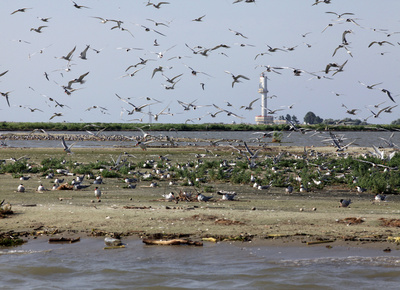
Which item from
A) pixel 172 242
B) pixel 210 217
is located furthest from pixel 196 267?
pixel 210 217

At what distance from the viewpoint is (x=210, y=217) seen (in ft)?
48.1

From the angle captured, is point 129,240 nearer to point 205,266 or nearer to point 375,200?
point 205,266

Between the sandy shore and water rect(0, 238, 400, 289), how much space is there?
67cm

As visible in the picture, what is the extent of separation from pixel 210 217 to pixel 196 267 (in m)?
3.18

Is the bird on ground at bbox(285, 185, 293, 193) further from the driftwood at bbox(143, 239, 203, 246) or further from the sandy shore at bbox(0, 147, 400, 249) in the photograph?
the driftwood at bbox(143, 239, 203, 246)

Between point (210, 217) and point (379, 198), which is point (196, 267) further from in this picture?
point (379, 198)

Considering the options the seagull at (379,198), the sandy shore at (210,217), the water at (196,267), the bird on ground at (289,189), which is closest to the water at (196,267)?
the water at (196,267)

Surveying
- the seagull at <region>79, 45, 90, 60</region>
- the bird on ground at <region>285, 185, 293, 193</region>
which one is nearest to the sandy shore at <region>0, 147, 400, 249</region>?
the bird on ground at <region>285, 185, 293, 193</region>

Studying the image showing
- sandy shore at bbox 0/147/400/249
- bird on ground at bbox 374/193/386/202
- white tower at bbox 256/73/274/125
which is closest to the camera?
sandy shore at bbox 0/147/400/249

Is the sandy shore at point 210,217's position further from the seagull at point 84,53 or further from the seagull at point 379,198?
the seagull at point 84,53

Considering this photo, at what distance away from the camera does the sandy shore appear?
521 inches

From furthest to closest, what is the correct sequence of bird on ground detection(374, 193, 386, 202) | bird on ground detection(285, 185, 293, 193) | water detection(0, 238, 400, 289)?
bird on ground detection(285, 185, 293, 193) → bird on ground detection(374, 193, 386, 202) → water detection(0, 238, 400, 289)

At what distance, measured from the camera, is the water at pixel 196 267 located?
10898 millimetres

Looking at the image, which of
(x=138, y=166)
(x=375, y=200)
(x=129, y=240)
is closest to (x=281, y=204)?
(x=375, y=200)
